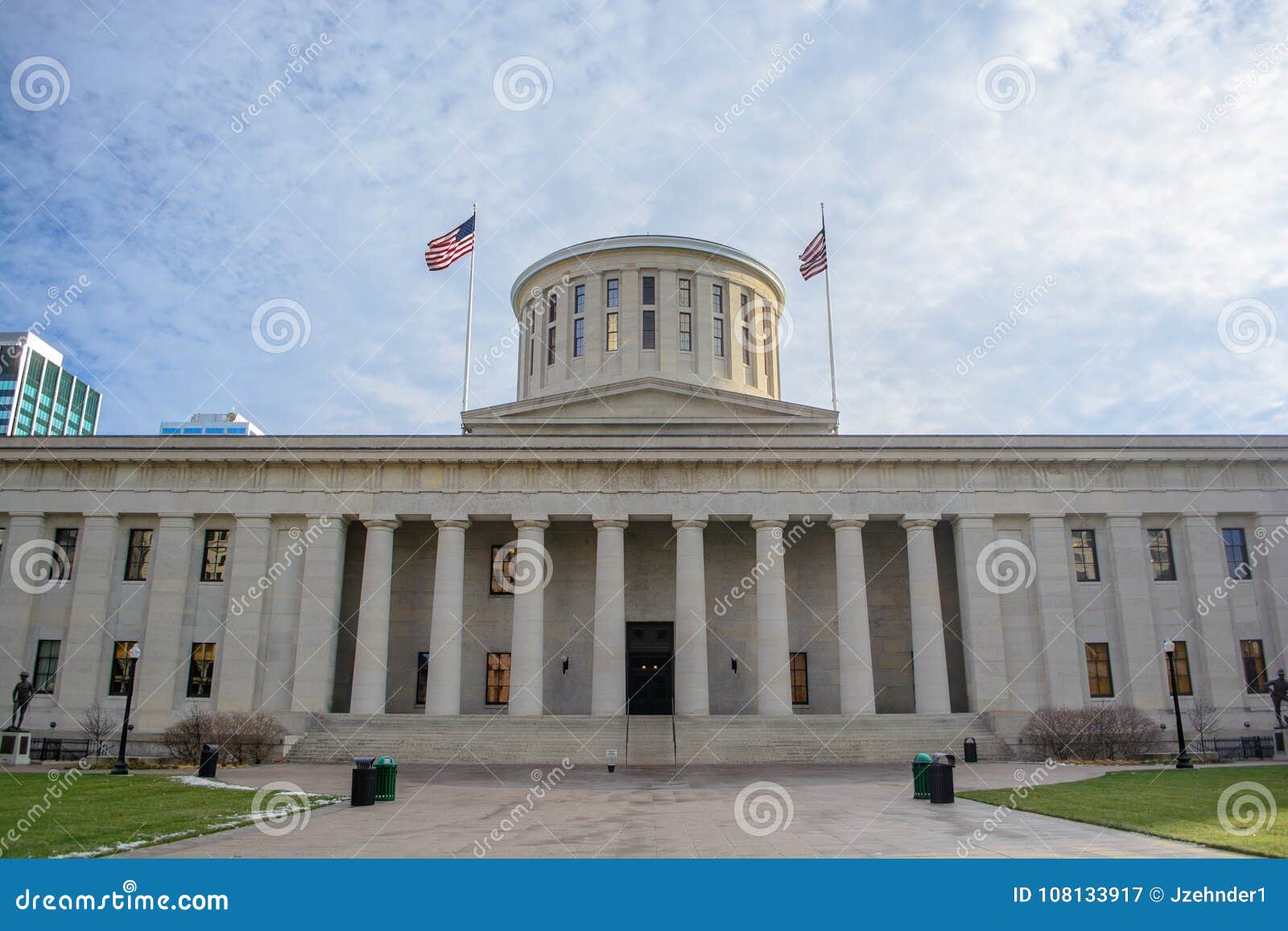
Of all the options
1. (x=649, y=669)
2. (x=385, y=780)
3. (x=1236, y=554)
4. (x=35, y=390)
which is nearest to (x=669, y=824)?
(x=385, y=780)

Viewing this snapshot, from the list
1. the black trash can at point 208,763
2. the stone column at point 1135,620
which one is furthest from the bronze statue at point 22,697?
the stone column at point 1135,620

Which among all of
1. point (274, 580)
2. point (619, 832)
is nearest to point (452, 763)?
point (274, 580)

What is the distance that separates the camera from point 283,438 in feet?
123

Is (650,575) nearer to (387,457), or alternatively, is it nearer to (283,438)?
(387,457)

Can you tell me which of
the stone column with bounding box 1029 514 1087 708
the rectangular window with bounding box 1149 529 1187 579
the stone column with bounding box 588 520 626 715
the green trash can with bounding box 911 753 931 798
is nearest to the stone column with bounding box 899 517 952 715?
the stone column with bounding box 1029 514 1087 708

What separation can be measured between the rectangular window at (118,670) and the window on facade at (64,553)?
3.92 metres

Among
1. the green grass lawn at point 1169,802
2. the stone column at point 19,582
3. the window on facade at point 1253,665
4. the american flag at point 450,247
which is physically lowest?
the green grass lawn at point 1169,802

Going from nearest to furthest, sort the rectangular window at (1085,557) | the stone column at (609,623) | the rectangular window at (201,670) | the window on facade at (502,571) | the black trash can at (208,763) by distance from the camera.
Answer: the black trash can at (208,763) → the stone column at (609,623) → the rectangular window at (201,670) → the rectangular window at (1085,557) → the window on facade at (502,571)

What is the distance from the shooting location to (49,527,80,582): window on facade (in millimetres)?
37469

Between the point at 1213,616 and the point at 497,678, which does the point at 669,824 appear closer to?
the point at 497,678

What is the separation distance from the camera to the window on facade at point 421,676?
39.5 metres

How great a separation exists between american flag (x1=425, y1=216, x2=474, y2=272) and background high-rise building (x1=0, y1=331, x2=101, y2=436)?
118931 millimetres

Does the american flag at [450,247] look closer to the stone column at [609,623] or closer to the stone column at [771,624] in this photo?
the stone column at [609,623]
